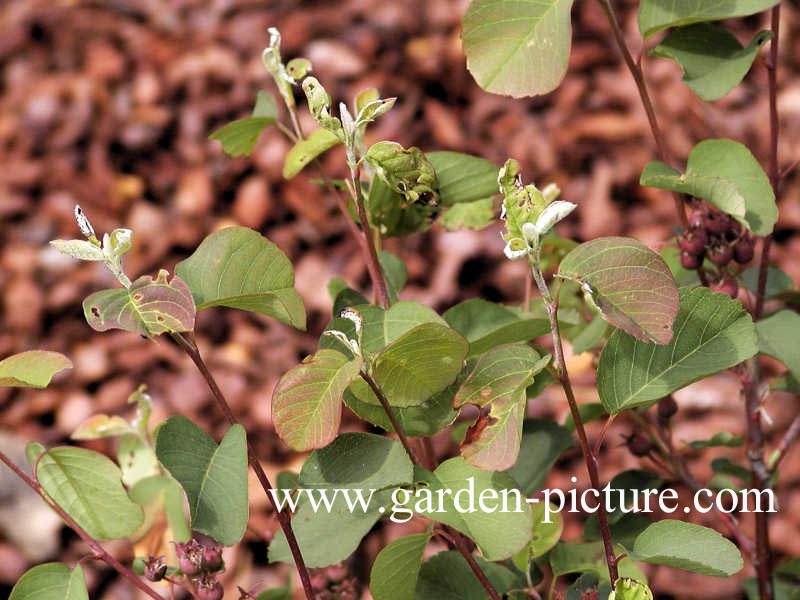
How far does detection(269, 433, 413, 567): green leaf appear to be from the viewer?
0.69 meters

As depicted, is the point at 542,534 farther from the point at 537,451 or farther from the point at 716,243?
the point at 716,243

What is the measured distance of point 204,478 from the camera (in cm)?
69

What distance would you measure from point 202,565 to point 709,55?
59 centimetres

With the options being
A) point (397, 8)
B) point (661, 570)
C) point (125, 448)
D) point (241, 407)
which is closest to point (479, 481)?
point (125, 448)

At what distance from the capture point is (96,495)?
0.75m

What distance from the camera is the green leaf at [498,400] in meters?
0.62

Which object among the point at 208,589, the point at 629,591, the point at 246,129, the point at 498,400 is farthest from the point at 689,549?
the point at 246,129

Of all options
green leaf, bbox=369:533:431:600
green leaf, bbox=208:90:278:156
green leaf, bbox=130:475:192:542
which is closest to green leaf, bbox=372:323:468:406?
green leaf, bbox=369:533:431:600

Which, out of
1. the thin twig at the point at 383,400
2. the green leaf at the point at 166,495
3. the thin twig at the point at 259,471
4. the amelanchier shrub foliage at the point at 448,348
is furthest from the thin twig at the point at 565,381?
the green leaf at the point at 166,495

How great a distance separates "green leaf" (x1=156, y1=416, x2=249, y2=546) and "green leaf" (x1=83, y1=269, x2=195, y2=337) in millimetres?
103

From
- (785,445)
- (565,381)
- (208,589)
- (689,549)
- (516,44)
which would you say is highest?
(516,44)

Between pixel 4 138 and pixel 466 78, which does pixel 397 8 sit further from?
pixel 4 138

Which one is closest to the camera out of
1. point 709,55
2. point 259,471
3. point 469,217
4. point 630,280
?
point 630,280

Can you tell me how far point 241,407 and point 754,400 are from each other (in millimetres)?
1231
